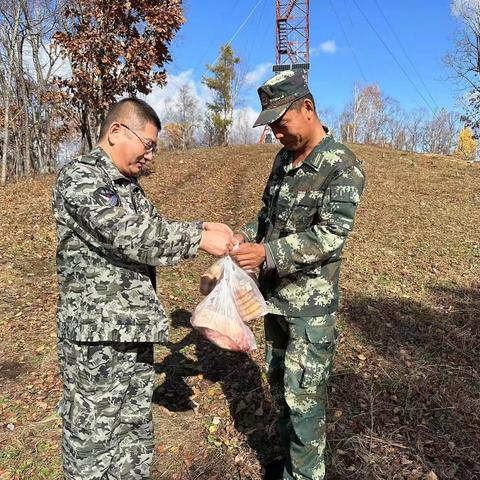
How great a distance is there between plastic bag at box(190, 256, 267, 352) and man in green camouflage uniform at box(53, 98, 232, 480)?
232mm

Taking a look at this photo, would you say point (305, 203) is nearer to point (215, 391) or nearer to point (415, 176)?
point (215, 391)

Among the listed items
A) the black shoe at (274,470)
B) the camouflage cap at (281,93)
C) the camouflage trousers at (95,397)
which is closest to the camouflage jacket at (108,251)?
the camouflage trousers at (95,397)

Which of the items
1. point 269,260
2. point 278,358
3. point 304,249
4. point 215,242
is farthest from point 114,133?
point 278,358

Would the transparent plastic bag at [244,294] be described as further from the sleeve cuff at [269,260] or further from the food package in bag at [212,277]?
the sleeve cuff at [269,260]

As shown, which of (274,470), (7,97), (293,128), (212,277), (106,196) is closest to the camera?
(106,196)

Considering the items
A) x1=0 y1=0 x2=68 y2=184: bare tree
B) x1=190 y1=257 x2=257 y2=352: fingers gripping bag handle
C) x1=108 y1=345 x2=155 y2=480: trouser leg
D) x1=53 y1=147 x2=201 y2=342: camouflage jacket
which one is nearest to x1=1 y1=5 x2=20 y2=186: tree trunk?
x1=0 y1=0 x2=68 y2=184: bare tree

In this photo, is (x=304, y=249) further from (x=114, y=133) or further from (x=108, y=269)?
(x=114, y=133)

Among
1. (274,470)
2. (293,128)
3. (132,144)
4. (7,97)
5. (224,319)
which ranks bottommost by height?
(274,470)

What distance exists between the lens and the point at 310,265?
221 centimetres

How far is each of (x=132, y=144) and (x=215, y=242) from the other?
62 centimetres

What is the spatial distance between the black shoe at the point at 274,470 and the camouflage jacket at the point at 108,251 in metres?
1.27

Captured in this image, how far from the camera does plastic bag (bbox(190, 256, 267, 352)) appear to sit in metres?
2.22

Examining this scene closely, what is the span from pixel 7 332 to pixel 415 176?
13.1m

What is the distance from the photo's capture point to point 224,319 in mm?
2221
